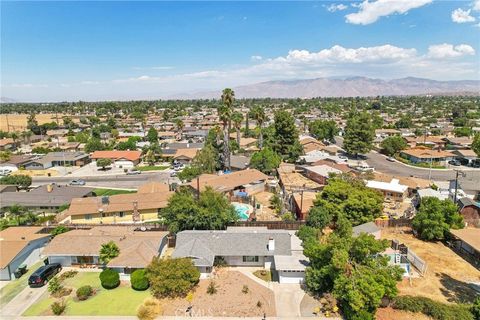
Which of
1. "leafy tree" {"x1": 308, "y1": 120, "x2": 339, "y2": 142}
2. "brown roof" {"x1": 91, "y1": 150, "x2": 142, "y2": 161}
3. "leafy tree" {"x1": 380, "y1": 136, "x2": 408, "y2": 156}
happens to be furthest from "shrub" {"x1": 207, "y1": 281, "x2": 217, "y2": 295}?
"leafy tree" {"x1": 308, "y1": 120, "x2": 339, "y2": 142}

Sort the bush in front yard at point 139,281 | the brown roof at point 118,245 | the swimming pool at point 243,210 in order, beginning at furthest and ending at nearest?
the swimming pool at point 243,210
the brown roof at point 118,245
the bush in front yard at point 139,281

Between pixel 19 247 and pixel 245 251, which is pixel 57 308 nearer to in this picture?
pixel 19 247

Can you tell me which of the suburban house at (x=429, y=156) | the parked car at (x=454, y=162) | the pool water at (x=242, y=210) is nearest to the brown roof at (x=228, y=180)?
the pool water at (x=242, y=210)

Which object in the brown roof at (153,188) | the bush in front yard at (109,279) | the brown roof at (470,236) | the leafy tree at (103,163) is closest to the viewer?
the bush in front yard at (109,279)

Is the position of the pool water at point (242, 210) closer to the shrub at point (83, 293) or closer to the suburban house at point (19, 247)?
the shrub at point (83, 293)

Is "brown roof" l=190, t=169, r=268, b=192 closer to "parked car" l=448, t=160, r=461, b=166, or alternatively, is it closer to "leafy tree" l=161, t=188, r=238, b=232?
"leafy tree" l=161, t=188, r=238, b=232

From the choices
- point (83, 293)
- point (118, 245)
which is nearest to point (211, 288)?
point (83, 293)
